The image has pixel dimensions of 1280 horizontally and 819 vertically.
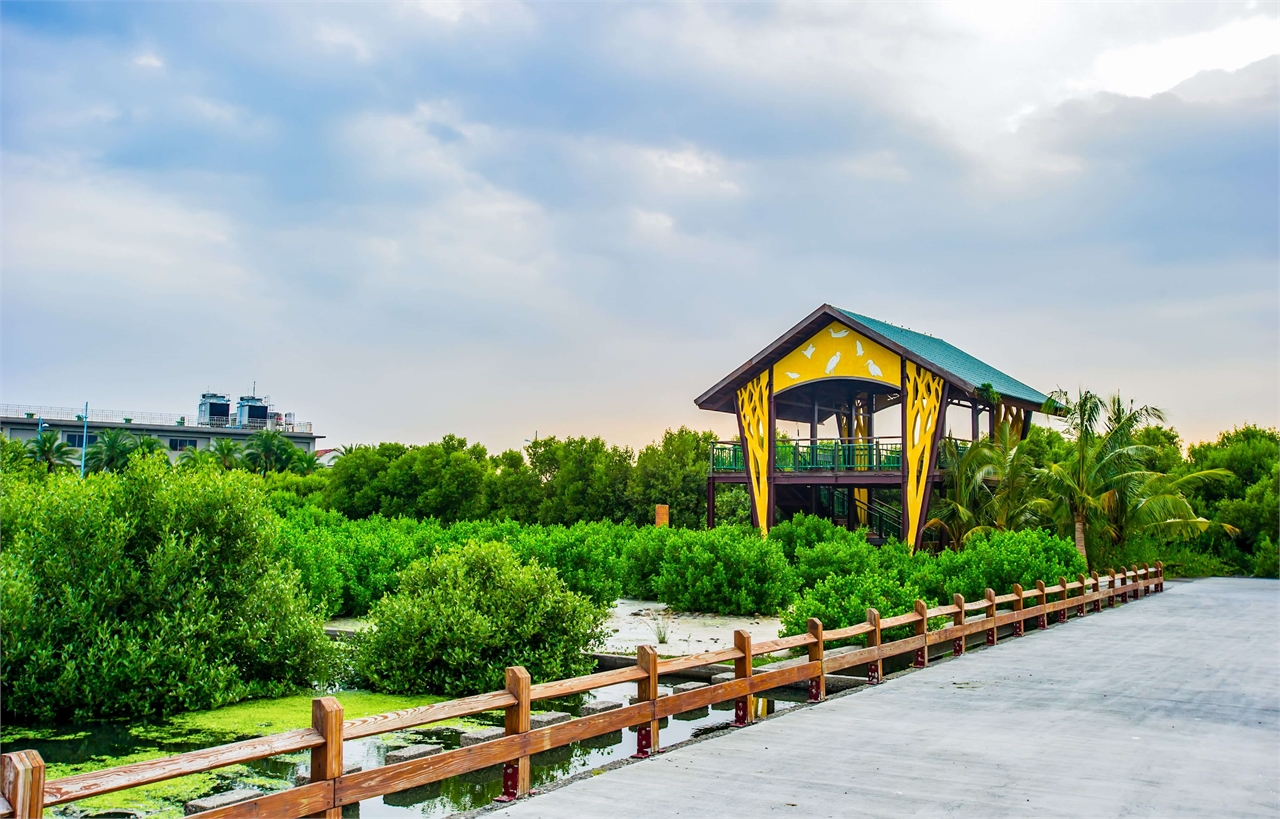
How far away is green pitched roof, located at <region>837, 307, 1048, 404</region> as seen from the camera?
29000mm

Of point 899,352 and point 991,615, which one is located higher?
point 899,352

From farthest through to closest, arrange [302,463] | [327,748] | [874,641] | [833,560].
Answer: [302,463] → [833,560] → [874,641] → [327,748]

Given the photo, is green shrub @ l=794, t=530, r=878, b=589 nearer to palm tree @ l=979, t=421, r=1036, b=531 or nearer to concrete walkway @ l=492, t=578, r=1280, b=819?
concrete walkway @ l=492, t=578, r=1280, b=819

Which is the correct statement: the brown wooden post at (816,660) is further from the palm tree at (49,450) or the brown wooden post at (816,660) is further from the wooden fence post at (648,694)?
the palm tree at (49,450)

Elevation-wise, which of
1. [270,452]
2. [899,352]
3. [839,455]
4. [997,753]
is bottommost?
[997,753]

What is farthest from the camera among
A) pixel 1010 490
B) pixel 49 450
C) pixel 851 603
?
pixel 49 450

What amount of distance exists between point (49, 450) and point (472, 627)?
221 ft

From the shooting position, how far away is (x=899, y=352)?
28312 millimetres

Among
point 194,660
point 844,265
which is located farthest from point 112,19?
point 844,265

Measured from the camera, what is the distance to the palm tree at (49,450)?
Result: 66562 millimetres

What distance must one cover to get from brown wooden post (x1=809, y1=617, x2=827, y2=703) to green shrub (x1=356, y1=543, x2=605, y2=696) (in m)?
4.05

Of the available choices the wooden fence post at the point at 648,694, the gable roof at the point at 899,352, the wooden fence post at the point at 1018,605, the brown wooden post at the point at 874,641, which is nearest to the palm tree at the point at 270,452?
the gable roof at the point at 899,352

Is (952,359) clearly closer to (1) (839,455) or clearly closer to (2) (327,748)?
(1) (839,455)

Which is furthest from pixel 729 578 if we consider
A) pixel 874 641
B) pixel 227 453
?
pixel 227 453
